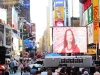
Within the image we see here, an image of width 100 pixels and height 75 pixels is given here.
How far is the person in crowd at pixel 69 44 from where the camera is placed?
20922mm

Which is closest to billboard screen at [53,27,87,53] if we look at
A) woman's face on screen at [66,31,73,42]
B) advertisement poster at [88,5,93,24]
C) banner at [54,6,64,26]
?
woman's face on screen at [66,31,73,42]

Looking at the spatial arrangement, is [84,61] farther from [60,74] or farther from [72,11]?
[72,11]

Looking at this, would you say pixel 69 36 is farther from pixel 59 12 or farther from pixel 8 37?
pixel 59 12

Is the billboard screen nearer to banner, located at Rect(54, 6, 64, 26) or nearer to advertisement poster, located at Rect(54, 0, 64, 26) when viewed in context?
banner, located at Rect(54, 6, 64, 26)

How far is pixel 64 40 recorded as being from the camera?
2088cm

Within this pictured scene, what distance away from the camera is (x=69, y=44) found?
68.9ft

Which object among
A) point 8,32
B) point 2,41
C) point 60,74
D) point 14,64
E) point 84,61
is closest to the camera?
point 60,74

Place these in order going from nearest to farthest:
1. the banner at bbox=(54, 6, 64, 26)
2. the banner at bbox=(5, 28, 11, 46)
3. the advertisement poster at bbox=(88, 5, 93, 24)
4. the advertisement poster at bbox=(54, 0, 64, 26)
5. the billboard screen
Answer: the billboard screen
the banner at bbox=(5, 28, 11, 46)
the advertisement poster at bbox=(88, 5, 93, 24)
the banner at bbox=(54, 6, 64, 26)
the advertisement poster at bbox=(54, 0, 64, 26)

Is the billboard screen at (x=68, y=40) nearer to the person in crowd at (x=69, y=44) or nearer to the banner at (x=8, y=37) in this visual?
the person in crowd at (x=69, y=44)

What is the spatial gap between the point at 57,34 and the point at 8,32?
190ft

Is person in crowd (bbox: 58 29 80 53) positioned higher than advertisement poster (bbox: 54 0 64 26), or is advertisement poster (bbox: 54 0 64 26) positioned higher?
advertisement poster (bbox: 54 0 64 26)

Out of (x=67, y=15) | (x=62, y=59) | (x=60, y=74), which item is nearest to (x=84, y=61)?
(x=62, y=59)

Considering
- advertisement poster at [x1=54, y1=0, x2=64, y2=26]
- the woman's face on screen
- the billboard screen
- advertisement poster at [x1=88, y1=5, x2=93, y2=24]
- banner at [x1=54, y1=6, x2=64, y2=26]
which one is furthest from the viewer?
advertisement poster at [x1=54, y1=0, x2=64, y2=26]

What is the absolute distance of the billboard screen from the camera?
68.6 feet
